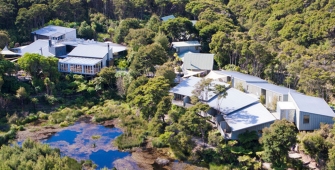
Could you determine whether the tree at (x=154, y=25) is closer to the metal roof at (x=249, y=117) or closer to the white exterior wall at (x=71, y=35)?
the white exterior wall at (x=71, y=35)

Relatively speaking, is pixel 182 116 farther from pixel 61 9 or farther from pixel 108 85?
pixel 61 9

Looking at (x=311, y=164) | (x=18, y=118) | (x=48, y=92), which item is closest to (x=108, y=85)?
(x=48, y=92)

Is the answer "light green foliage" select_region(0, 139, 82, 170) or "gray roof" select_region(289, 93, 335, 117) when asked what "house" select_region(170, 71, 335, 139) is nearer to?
"gray roof" select_region(289, 93, 335, 117)

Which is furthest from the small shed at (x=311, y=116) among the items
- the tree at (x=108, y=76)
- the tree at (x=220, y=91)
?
the tree at (x=108, y=76)

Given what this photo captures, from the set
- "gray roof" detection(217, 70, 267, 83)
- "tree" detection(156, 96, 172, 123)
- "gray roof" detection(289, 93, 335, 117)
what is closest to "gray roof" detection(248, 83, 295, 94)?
"gray roof" detection(217, 70, 267, 83)

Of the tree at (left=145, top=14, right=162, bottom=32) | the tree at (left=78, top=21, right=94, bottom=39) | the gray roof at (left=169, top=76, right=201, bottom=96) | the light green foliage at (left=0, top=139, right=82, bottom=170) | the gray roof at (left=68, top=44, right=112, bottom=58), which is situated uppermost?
the tree at (left=145, top=14, right=162, bottom=32)

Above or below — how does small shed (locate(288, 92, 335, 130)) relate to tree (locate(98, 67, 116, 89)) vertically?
below

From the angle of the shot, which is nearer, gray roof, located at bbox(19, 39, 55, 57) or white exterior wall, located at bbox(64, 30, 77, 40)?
gray roof, located at bbox(19, 39, 55, 57)
